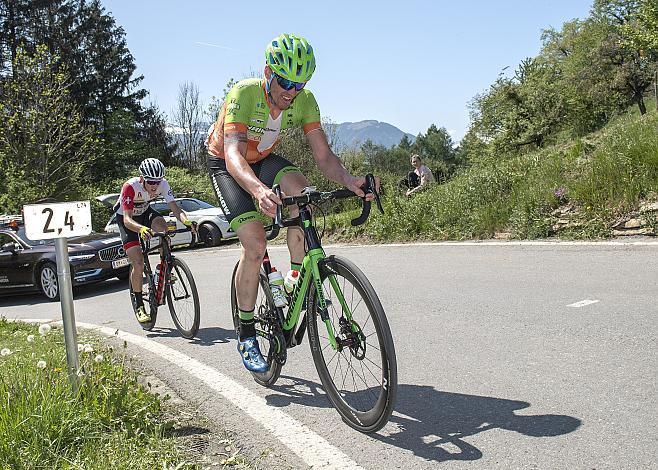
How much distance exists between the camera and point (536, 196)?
10867mm

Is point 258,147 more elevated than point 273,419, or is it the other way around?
point 258,147

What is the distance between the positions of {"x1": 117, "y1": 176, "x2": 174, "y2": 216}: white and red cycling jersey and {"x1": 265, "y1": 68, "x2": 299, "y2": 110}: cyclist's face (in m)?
3.36

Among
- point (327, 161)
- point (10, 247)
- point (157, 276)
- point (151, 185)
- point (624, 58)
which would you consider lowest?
point (157, 276)

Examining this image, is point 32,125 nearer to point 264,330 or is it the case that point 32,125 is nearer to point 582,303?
point 264,330

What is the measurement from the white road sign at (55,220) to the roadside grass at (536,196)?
7.74 meters

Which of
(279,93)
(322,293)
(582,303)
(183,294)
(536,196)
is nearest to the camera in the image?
(322,293)

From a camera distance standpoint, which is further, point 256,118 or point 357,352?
point 256,118

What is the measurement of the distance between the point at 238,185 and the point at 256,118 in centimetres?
47

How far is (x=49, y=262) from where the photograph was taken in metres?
11.8

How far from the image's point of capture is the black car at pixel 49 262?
11.6 metres

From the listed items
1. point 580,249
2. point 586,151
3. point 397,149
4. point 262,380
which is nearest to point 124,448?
point 262,380

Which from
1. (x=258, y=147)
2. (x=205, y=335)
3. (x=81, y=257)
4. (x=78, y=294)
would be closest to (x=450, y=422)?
(x=258, y=147)

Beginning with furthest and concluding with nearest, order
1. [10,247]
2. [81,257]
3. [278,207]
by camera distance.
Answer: [10,247]
[81,257]
[278,207]

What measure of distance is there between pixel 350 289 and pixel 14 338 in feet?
16.6
